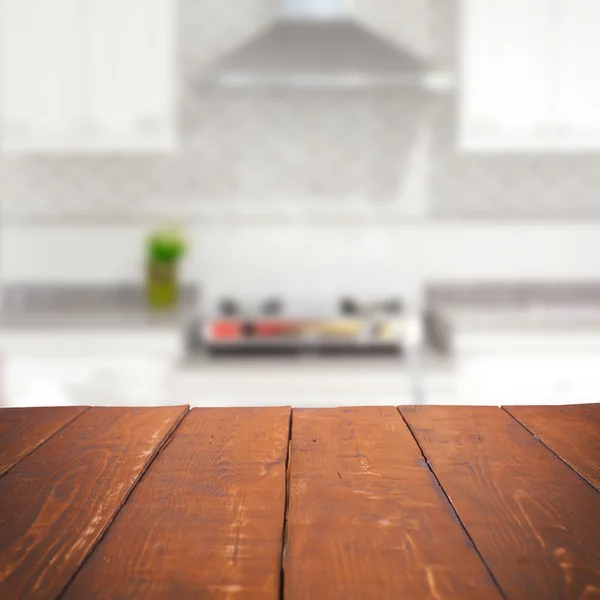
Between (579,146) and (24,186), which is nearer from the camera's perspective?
(579,146)

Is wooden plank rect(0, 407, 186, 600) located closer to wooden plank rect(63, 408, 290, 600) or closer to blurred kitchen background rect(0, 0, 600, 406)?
wooden plank rect(63, 408, 290, 600)

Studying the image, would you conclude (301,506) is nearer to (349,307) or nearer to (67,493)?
(67,493)

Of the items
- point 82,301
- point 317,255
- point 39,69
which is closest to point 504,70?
point 317,255

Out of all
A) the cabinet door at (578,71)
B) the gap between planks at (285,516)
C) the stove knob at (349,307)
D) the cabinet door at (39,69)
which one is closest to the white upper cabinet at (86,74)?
the cabinet door at (39,69)

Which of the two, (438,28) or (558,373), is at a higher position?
(438,28)

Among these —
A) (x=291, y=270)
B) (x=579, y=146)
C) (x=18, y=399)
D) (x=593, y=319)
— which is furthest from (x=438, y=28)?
(x=18, y=399)

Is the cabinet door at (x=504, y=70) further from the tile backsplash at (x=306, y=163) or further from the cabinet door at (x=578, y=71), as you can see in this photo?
the tile backsplash at (x=306, y=163)

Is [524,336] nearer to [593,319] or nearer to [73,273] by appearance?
[593,319]

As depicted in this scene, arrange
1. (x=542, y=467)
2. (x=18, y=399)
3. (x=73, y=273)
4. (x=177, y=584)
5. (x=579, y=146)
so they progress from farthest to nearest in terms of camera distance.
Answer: (x=73, y=273), (x=579, y=146), (x=18, y=399), (x=542, y=467), (x=177, y=584)

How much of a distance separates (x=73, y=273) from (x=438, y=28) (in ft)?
6.81

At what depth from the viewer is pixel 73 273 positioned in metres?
A: 3.38

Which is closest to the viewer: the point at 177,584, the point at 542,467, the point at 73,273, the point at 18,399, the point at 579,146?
the point at 177,584

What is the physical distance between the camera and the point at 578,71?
3.00m

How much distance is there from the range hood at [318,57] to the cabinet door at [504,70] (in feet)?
0.74
